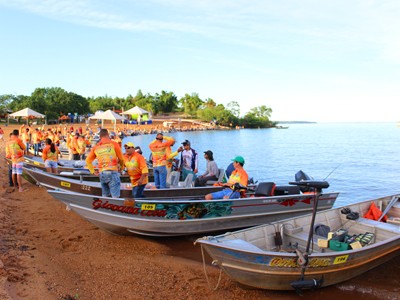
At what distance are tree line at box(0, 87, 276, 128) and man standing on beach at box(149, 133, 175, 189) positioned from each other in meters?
55.7

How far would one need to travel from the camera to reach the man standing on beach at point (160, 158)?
935cm

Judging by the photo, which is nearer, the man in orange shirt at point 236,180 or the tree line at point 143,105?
the man in orange shirt at point 236,180

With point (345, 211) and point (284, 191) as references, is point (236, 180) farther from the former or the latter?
point (345, 211)

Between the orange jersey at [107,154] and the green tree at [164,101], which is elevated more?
the green tree at [164,101]

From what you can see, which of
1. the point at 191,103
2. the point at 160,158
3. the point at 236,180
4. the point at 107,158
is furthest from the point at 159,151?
the point at 191,103

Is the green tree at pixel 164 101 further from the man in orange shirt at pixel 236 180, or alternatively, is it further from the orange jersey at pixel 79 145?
the man in orange shirt at pixel 236 180

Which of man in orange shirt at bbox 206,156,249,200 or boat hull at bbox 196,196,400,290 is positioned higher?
man in orange shirt at bbox 206,156,249,200

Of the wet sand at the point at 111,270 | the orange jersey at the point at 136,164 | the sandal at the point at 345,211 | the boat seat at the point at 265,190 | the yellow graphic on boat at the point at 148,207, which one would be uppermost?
the orange jersey at the point at 136,164

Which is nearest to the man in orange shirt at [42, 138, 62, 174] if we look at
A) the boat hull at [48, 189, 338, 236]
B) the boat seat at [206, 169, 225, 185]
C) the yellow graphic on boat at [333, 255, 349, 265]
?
the boat hull at [48, 189, 338, 236]

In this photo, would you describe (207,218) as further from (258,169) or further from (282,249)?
(258,169)

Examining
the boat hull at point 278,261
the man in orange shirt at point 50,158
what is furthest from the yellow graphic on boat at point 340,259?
the man in orange shirt at point 50,158

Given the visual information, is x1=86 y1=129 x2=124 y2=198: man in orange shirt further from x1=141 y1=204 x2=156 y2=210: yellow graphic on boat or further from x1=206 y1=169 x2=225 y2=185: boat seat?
x1=206 y1=169 x2=225 y2=185: boat seat

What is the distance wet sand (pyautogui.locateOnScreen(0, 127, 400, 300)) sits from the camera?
561cm

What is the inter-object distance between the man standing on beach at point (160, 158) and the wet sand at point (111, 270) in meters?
1.70
